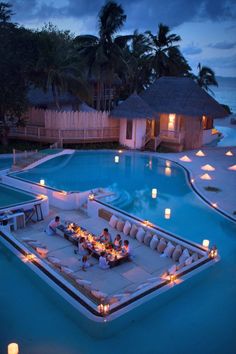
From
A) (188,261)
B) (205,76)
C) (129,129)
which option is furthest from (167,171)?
(205,76)

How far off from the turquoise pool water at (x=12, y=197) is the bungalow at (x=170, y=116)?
12.2 metres

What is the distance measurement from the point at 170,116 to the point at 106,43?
831cm

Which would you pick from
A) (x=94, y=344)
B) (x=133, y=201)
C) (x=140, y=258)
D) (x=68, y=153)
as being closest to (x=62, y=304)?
(x=94, y=344)

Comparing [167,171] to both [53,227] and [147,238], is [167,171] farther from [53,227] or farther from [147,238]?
[53,227]

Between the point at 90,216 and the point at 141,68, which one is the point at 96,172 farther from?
the point at 141,68

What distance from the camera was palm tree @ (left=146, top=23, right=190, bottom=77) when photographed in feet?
110

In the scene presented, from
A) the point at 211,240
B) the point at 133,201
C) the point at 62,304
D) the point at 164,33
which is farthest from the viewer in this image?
the point at 164,33

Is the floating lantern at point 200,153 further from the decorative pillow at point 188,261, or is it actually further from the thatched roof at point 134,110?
the decorative pillow at point 188,261

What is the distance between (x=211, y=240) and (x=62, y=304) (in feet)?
20.7

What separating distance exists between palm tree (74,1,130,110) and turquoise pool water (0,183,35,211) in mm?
15691

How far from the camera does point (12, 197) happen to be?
15.6m

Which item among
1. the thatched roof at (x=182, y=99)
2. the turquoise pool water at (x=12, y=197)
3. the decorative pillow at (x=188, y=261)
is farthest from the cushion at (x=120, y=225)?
the thatched roof at (x=182, y=99)

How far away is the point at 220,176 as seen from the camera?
19.4 metres

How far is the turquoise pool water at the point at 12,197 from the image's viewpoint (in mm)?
14688
